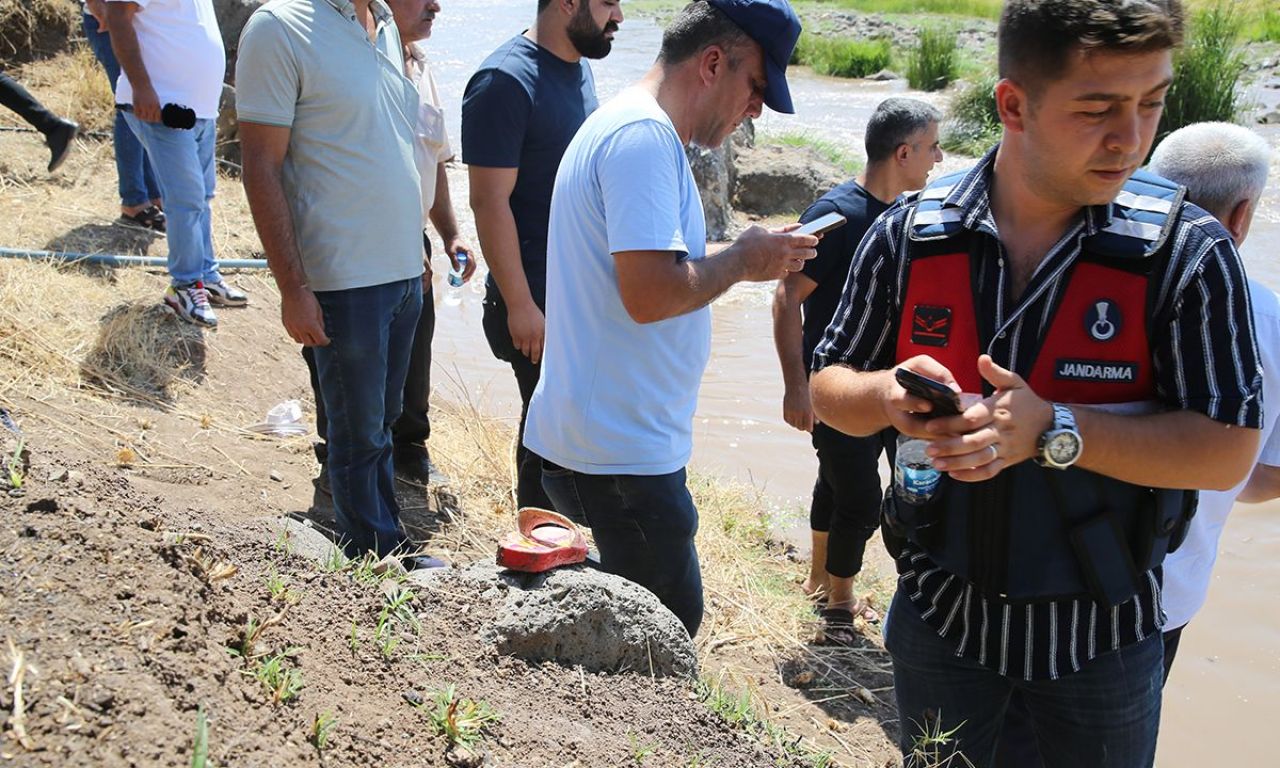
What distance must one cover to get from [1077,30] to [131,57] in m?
4.44

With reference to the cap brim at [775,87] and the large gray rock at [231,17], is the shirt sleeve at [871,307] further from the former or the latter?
the large gray rock at [231,17]

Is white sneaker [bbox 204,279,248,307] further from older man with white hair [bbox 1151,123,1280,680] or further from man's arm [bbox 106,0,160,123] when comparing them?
older man with white hair [bbox 1151,123,1280,680]

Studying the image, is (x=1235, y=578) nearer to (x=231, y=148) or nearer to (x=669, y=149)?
(x=669, y=149)

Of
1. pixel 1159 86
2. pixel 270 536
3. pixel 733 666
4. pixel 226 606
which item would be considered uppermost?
pixel 1159 86

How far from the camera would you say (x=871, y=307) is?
2.24 meters

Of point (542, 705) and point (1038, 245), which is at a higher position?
point (1038, 245)

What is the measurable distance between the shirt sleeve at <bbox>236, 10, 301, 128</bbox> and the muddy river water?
3350 mm

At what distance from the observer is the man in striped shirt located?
1882 millimetres

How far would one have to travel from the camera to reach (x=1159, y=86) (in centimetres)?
190

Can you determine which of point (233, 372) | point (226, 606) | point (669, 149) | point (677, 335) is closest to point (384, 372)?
point (677, 335)

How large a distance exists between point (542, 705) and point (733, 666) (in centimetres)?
176

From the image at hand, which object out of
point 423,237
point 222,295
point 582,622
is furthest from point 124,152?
point 582,622

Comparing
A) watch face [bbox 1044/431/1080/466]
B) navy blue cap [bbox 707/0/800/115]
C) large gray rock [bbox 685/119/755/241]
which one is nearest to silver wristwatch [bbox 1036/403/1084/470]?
watch face [bbox 1044/431/1080/466]

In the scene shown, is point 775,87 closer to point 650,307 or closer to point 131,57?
point 650,307
